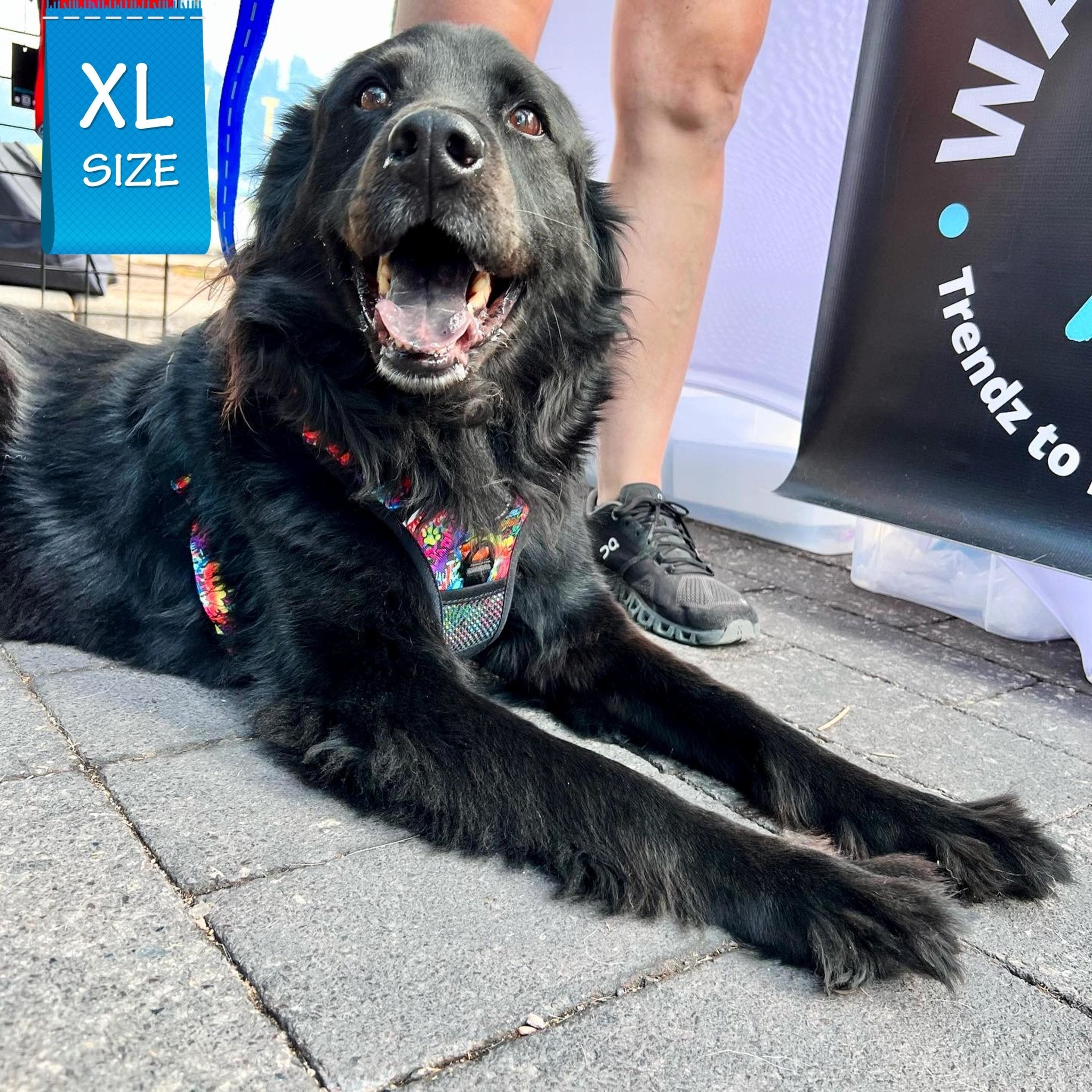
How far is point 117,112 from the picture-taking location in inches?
110

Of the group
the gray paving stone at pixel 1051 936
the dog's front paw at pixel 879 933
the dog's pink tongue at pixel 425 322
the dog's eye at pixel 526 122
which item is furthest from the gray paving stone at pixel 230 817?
the dog's eye at pixel 526 122

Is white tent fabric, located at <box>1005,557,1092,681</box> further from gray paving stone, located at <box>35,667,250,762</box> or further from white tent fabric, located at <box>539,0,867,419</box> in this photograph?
gray paving stone, located at <box>35,667,250,762</box>

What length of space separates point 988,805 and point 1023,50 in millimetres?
1860

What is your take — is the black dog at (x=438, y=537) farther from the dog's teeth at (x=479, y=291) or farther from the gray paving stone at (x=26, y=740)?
the gray paving stone at (x=26, y=740)

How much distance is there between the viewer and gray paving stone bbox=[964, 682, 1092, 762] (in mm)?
2121

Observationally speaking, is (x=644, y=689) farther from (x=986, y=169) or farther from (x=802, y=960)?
(x=986, y=169)

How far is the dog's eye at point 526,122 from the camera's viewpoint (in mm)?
1912

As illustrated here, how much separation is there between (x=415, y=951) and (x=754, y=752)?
72cm

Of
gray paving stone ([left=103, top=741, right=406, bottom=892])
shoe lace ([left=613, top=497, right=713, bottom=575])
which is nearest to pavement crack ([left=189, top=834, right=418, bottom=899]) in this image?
gray paving stone ([left=103, top=741, right=406, bottom=892])

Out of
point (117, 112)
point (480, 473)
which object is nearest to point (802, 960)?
point (480, 473)

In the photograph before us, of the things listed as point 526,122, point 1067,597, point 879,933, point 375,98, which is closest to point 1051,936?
point 879,933

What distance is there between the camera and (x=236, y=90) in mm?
2377

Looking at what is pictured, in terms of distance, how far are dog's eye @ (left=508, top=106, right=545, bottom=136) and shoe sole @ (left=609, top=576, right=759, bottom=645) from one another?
3.72 ft

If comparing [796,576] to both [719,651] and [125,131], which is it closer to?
[719,651]
